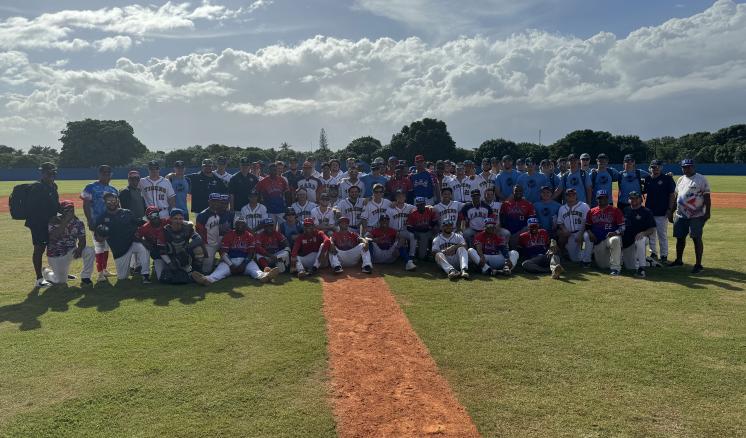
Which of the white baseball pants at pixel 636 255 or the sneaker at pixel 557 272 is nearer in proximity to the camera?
the sneaker at pixel 557 272

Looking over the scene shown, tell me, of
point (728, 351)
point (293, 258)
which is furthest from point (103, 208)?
point (728, 351)

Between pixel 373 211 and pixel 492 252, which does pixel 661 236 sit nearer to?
pixel 492 252

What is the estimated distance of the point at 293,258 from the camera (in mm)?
9156

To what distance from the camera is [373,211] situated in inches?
405

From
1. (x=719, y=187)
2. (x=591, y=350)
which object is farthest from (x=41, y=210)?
(x=719, y=187)

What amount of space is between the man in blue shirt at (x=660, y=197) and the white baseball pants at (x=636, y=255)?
103cm

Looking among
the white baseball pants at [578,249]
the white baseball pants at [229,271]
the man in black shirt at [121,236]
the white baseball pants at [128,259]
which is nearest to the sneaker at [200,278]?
the white baseball pants at [229,271]

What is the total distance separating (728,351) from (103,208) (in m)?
10.3

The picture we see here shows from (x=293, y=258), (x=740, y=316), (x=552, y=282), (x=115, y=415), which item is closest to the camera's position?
(x=115, y=415)

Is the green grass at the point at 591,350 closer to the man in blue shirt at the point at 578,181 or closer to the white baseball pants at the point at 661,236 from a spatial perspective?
the white baseball pants at the point at 661,236

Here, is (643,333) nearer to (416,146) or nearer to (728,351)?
(728,351)

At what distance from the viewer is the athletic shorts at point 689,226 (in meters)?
8.94

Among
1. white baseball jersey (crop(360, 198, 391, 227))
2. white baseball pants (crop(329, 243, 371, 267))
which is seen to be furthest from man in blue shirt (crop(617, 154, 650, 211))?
white baseball pants (crop(329, 243, 371, 267))

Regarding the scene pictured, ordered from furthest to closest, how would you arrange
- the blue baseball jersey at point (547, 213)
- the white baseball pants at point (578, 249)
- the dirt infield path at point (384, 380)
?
the blue baseball jersey at point (547, 213), the white baseball pants at point (578, 249), the dirt infield path at point (384, 380)
